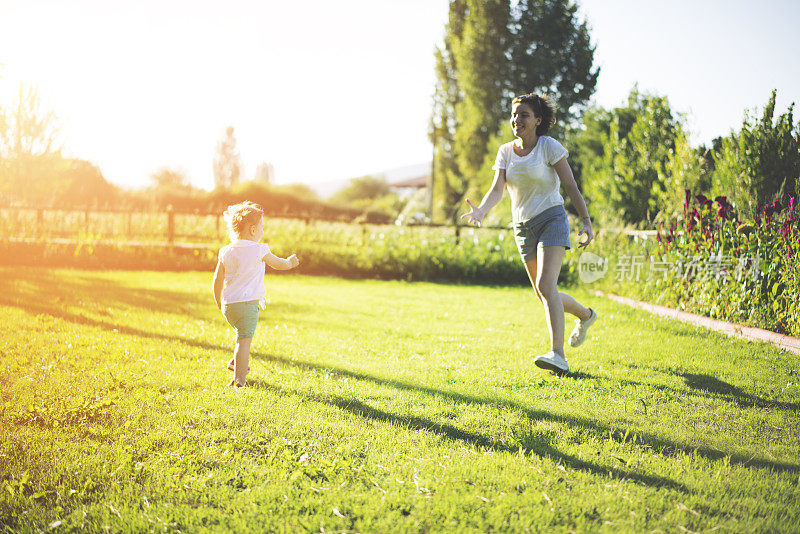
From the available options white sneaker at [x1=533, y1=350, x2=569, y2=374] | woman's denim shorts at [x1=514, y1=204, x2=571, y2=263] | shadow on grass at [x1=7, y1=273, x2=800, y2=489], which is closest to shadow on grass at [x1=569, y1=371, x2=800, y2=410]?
shadow on grass at [x1=7, y1=273, x2=800, y2=489]

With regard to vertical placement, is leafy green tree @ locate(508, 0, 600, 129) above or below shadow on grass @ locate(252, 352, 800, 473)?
above

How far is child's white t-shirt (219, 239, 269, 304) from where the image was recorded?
13.5ft

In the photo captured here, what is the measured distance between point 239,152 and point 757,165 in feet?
224

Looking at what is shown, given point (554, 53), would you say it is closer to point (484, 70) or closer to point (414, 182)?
point (484, 70)

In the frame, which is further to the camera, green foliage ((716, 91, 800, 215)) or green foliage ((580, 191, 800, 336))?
green foliage ((716, 91, 800, 215))

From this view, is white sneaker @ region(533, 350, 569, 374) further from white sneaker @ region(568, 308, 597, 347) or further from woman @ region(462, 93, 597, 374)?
white sneaker @ region(568, 308, 597, 347)

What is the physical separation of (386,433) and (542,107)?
9.30 feet

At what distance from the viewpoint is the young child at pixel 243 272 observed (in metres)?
4.10

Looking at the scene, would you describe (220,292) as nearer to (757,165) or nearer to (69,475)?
(69,475)

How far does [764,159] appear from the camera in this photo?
8.06m

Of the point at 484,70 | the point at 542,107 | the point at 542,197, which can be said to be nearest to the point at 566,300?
the point at 542,197

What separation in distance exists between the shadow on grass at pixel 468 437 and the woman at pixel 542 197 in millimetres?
1449

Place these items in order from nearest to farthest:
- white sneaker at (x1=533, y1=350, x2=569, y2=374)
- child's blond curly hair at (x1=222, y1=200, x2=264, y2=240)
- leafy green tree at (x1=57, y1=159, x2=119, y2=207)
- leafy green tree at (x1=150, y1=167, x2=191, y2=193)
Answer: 1. child's blond curly hair at (x1=222, y1=200, x2=264, y2=240)
2. white sneaker at (x1=533, y1=350, x2=569, y2=374)
3. leafy green tree at (x1=57, y1=159, x2=119, y2=207)
4. leafy green tree at (x1=150, y1=167, x2=191, y2=193)

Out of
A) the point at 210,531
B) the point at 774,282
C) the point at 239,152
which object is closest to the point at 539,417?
the point at 210,531
